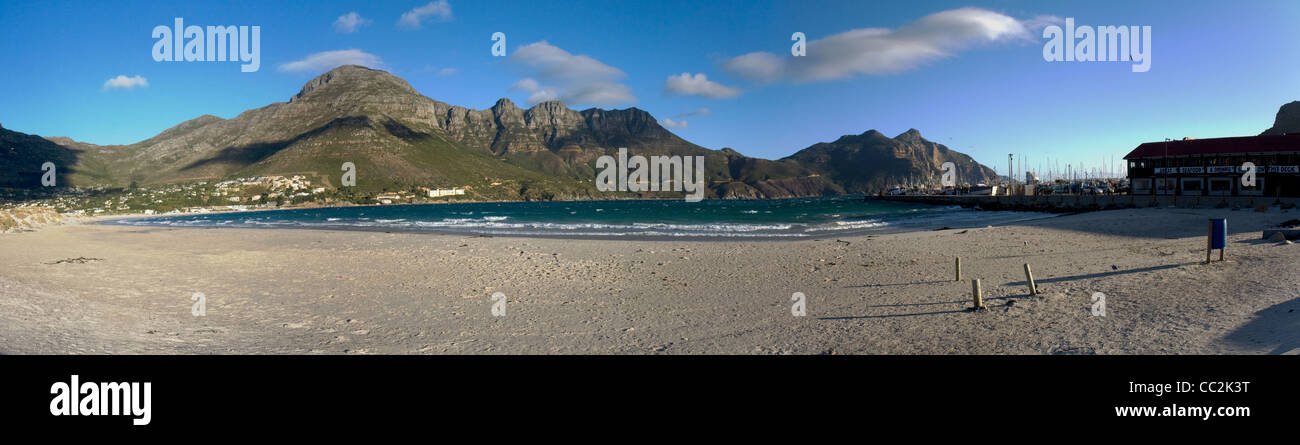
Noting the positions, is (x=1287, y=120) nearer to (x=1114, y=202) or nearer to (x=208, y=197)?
(x=1114, y=202)

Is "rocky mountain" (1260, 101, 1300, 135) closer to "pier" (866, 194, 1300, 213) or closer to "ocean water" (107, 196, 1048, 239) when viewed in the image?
"pier" (866, 194, 1300, 213)

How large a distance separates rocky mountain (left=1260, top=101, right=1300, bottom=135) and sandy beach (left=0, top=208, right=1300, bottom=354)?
386 feet

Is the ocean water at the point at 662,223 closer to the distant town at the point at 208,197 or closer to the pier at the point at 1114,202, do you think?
the pier at the point at 1114,202

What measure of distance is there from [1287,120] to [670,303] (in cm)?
14587

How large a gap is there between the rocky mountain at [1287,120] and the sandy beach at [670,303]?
117764 millimetres

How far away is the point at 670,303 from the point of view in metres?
11.6

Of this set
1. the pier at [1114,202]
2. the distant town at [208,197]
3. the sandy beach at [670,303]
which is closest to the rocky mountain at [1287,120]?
the pier at [1114,202]

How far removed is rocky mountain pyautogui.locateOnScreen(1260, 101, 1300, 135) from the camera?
308 feet

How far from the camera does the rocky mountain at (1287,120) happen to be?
93.8m

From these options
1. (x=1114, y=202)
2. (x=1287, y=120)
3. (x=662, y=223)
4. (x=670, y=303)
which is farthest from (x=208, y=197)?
(x=1287, y=120)

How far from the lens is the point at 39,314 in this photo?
31.2 feet
